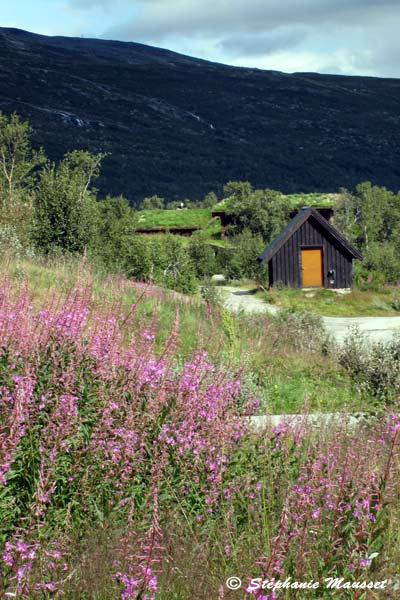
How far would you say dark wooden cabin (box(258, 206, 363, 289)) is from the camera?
146 ft

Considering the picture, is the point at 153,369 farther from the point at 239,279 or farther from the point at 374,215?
the point at 374,215

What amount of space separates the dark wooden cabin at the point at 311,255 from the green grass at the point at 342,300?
1333 mm

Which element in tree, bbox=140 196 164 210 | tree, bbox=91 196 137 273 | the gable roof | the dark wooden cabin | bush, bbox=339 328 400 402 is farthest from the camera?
tree, bbox=140 196 164 210

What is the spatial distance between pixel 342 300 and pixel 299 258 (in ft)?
15.4

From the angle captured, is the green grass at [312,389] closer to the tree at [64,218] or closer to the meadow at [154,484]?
the meadow at [154,484]

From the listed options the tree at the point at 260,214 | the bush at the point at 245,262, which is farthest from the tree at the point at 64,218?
the tree at the point at 260,214

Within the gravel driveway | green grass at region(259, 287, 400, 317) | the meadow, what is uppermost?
the meadow

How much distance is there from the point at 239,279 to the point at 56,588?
5313 centimetres

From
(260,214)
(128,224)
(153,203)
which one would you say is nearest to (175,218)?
(260,214)

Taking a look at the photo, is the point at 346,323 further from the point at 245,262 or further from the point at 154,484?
the point at 154,484

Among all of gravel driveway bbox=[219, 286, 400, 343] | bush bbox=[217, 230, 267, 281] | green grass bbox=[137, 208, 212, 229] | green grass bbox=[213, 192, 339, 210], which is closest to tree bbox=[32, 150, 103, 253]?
gravel driveway bbox=[219, 286, 400, 343]

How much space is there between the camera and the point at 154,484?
3539 millimetres

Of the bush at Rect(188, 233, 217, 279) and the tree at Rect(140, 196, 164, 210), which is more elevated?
the tree at Rect(140, 196, 164, 210)

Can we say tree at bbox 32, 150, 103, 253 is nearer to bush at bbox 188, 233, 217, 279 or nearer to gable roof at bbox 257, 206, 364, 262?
gable roof at bbox 257, 206, 364, 262
